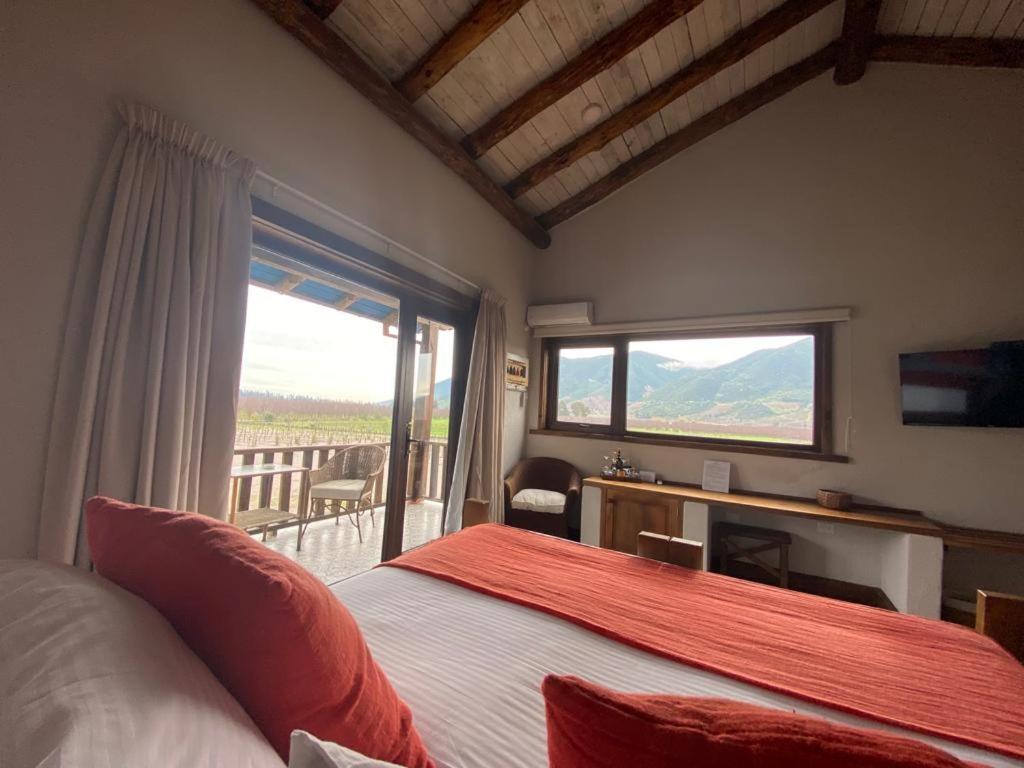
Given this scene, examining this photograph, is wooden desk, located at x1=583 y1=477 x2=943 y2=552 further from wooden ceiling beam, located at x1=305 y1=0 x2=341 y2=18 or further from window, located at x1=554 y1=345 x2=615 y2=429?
wooden ceiling beam, located at x1=305 y1=0 x2=341 y2=18

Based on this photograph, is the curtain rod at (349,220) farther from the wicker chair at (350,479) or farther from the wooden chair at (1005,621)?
the wooden chair at (1005,621)

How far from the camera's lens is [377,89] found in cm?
220

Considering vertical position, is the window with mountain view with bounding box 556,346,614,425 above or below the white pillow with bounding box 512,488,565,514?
above

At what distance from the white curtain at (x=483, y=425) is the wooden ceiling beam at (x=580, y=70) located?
113 cm

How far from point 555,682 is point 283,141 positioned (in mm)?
2371

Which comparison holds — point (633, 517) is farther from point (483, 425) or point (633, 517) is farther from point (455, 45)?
point (455, 45)

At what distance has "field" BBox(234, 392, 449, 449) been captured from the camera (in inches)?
85.1

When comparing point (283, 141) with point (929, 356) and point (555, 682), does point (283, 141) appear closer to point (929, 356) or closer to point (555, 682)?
point (555, 682)

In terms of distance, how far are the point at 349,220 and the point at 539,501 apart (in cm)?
245

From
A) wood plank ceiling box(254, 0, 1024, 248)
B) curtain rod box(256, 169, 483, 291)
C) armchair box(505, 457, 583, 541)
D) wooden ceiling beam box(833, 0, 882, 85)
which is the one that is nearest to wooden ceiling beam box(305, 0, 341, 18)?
wood plank ceiling box(254, 0, 1024, 248)

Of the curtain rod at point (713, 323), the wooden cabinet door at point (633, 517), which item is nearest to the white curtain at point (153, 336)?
the wooden cabinet door at point (633, 517)

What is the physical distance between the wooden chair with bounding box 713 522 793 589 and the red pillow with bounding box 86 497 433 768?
278 cm

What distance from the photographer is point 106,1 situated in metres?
1.34

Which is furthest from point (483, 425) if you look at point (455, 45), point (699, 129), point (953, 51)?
point (953, 51)
